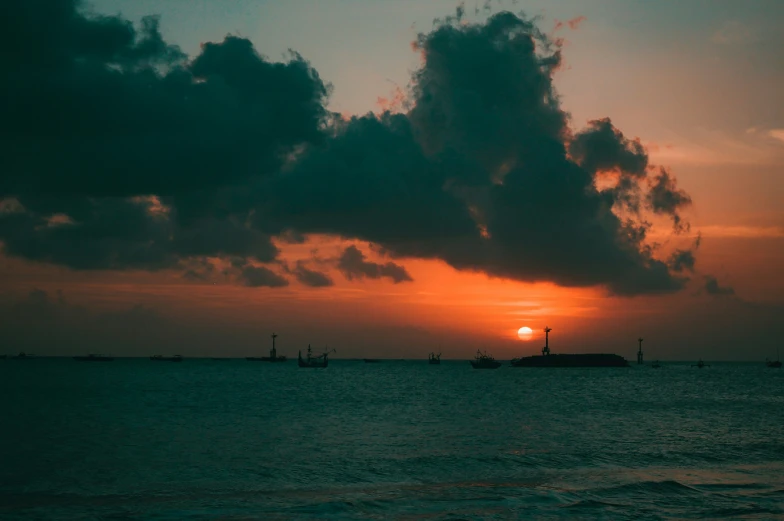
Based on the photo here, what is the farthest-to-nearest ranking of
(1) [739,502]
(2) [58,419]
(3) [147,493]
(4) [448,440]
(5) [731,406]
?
(5) [731,406], (2) [58,419], (4) [448,440], (3) [147,493], (1) [739,502]

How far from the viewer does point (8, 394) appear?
117 meters

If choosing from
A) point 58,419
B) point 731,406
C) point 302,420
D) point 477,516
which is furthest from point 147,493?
point 731,406

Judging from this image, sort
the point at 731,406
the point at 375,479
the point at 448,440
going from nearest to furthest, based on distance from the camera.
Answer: the point at 375,479 < the point at 448,440 < the point at 731,406

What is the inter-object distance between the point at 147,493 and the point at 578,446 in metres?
34.0

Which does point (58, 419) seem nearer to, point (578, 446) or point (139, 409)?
point (139, 409)

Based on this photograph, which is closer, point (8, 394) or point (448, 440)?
point (448, 440)

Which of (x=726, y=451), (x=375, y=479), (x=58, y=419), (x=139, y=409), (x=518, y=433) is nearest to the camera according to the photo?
(x=375, y=479)

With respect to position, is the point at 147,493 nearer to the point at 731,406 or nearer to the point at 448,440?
the point at 448,440

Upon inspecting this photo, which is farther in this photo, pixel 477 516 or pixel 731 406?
pixel 731 406

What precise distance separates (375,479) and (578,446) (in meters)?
21.7

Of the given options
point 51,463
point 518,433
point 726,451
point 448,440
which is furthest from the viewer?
point 518,433

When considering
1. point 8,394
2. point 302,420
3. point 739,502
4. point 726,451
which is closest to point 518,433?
point 726,451

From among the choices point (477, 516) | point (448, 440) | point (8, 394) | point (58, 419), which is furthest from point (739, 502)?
point (8, 394)

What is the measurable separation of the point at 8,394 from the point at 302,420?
70.4 metres
